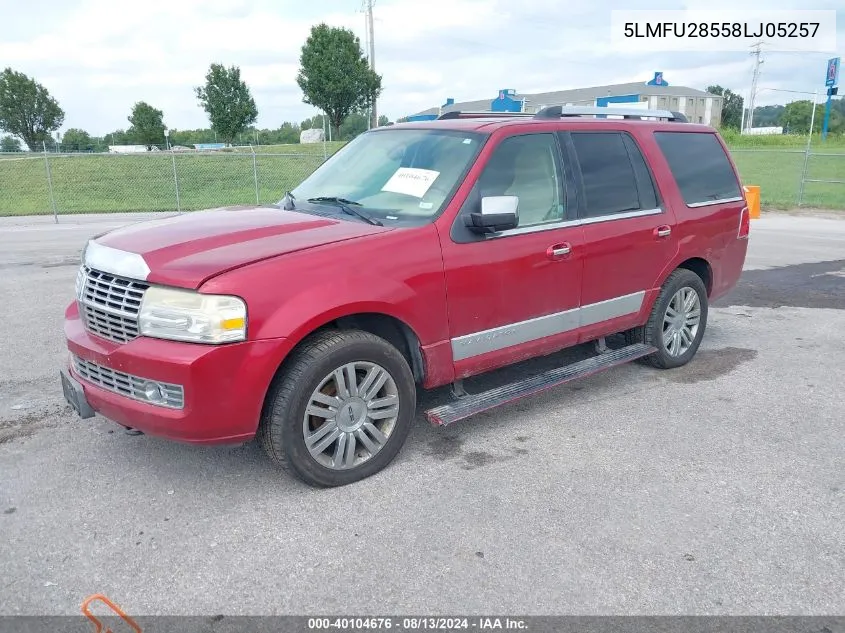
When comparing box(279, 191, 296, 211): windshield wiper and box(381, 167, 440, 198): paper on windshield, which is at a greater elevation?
box(381, 167, 440, 198): paper on windshield

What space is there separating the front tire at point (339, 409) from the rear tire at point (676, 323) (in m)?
2.36

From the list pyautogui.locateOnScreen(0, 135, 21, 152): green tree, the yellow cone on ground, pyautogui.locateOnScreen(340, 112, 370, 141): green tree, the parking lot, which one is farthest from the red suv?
pyautogui.locateOnScreen(0, 135, 21, 152): green tree

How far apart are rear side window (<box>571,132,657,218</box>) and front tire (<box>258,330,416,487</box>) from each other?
188 centimetres

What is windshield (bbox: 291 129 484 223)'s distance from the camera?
13.4ft

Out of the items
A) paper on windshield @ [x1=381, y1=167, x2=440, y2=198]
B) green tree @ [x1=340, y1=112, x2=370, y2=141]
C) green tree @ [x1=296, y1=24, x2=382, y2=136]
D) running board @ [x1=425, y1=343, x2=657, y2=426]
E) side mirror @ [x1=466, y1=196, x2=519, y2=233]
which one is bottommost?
running board @ [x1=425, y1=343, x2=657, y2=426]

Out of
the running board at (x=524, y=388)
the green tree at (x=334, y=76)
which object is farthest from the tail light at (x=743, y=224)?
the green tree at (x=334, y=76)

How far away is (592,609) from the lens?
2.71 metres

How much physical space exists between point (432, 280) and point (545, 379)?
1.21 metres

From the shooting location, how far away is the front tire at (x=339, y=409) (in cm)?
338

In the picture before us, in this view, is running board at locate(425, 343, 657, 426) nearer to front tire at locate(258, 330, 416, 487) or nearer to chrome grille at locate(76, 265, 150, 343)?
front tire at locate(258, 330, 416, 487)

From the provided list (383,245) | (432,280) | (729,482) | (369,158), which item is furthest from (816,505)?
(369,158)

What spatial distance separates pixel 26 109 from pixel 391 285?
56.4 metres

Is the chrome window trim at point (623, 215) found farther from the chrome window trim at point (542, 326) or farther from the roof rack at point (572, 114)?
the roof rack at point (572, 114)

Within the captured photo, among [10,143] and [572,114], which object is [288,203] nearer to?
[572,114]
